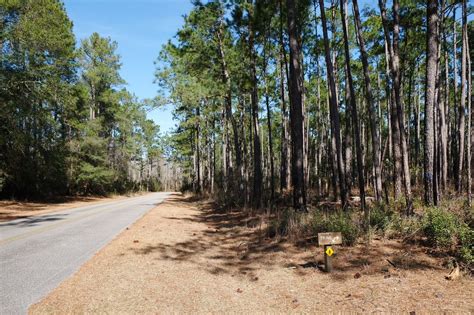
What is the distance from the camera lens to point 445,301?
4102 millimetres

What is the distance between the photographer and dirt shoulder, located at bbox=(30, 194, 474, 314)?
4387mm

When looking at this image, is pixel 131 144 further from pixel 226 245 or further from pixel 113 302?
pixel 113 302

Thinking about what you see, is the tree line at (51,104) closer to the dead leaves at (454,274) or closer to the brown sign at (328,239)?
the brown sign at (328,239)

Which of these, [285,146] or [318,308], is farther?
[285,146]

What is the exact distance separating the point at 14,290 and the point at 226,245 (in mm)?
5135

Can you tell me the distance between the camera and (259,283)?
5.62 meters

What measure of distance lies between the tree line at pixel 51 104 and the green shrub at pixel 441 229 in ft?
46.8

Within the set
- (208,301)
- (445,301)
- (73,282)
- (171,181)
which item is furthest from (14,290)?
(171,181)

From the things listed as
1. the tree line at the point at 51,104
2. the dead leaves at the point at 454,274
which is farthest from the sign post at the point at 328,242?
the tree line at the point at 51,104

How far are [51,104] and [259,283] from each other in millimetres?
23991

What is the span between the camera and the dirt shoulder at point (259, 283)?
173 inches

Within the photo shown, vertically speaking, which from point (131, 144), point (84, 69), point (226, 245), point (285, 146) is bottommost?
point (226, 245)

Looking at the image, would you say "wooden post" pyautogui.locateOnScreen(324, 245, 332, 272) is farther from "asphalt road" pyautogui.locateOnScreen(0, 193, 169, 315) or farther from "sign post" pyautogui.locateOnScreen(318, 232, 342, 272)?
"asphalt road" pyautogui.locateOnScreen(0, 193, 169, 315)

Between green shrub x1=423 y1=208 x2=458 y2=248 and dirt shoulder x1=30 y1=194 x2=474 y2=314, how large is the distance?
0.41 metres
